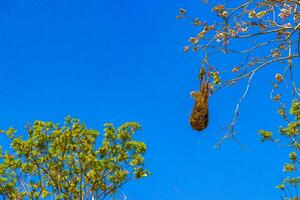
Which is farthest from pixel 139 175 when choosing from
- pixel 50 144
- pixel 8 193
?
pixel 8 193

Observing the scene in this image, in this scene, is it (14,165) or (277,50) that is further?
(14,165)

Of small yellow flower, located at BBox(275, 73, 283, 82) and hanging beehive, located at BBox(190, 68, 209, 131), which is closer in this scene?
hanging beehive, located at BBox(190, 68, 209, 131)

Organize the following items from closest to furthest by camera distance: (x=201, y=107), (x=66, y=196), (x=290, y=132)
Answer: (x=201, y=107), (x=290, y=132), (x=66, y=196)

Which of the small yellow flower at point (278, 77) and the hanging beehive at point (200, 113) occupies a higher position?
the small yellow flower at point (278, 77)

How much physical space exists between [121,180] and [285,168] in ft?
22.5

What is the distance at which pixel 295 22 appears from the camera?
333 inches

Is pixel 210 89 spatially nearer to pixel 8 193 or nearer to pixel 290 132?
pixel 290 132

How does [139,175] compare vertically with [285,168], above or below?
above

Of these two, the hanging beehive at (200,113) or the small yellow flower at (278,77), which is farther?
the small yellow flower at (278,77)

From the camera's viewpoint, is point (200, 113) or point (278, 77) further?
point (278, 77)

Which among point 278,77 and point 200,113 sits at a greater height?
point 278,77

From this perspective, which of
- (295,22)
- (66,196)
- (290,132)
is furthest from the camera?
(66,196)

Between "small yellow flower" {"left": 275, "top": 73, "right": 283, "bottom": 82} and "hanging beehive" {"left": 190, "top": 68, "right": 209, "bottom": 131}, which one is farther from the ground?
"small yellow flower" {"left": 275, "top": 73, "right": 283, "bottom": 82}

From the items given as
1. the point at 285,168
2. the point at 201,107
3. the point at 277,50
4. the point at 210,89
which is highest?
the point at 285,168
